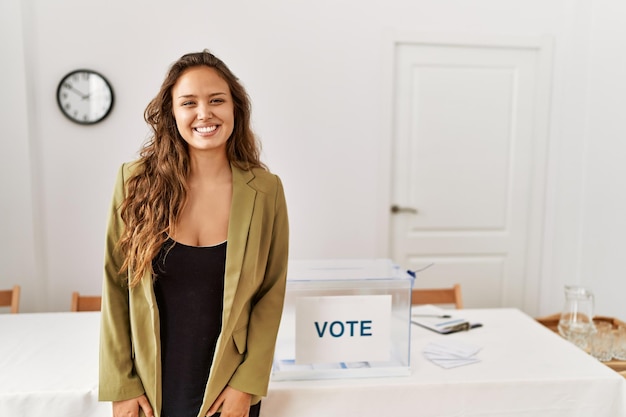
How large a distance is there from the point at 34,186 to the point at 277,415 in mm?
2054


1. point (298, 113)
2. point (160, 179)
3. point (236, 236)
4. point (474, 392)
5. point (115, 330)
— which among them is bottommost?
point (474, 392)

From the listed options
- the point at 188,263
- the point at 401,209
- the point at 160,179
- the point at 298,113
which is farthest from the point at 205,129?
the point at 401,209

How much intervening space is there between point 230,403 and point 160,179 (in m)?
0.55

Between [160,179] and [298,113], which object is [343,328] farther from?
[298,113]

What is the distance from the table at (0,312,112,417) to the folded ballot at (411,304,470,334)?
44.6 inches

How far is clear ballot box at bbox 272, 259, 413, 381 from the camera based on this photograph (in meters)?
1.57

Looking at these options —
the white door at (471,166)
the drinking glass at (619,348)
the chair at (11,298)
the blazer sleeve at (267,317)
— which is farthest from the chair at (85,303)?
the drinking glass at (619,348)

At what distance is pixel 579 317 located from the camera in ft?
6.52

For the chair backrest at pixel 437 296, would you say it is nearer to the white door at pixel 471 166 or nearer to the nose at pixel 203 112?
the white door at pixel 471 166

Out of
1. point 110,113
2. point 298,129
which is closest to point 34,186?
point 110,113

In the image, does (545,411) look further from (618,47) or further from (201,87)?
(618,47)

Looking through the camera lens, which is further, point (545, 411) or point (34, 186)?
point (34, 186)

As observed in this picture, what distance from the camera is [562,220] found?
3.37 metres

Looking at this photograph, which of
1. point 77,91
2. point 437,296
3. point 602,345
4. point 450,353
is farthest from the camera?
point 77,91
